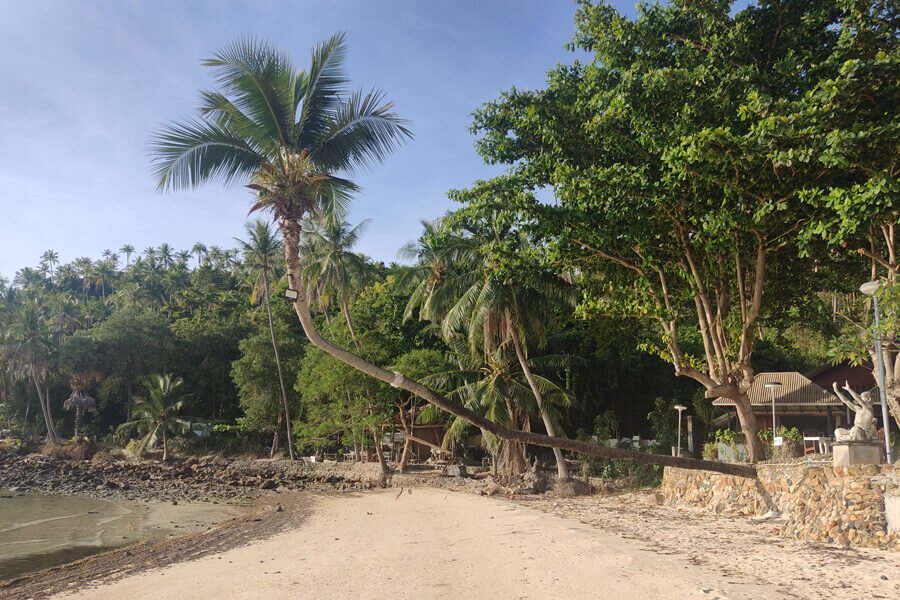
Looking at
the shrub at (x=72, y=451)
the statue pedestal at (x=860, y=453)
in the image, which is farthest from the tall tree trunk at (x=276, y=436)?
the statue pedestal at (x=860, y=453)

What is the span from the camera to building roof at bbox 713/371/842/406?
18266mm

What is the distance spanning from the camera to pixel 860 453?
320 inches

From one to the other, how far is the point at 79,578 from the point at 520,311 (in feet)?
44.2

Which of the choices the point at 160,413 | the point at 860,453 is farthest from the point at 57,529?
the point at 860,453

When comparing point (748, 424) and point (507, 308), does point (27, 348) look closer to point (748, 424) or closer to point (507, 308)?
point (507, 308)

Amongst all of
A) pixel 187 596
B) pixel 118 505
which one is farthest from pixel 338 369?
pixel 187 596

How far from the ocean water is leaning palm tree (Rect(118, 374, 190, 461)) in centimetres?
998

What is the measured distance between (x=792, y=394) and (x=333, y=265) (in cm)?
2114

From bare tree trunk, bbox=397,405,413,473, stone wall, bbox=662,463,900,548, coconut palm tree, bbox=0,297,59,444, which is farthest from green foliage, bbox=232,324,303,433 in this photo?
stone wall, bbox=662,463,900,548

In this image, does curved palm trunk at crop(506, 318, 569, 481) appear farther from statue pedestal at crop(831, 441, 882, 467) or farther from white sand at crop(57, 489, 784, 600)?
statue pedestal at crop(831, 441, 882, 467)

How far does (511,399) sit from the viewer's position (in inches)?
782

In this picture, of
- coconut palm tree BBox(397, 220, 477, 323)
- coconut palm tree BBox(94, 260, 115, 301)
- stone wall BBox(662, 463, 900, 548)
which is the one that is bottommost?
stone wall BBox(662, 463, 900, 548)

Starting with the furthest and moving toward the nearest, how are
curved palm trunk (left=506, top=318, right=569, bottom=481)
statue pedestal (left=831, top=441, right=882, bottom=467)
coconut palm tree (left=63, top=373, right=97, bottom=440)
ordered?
coconut palm tree (left=63, top=373, right=97, bottom=440)
curved palm trunk (left=506, top=318, right=569, bottom=481)
statue pedestal (left=831, top=441, right=882, bottom=467)

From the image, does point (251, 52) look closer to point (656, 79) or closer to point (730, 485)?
point (656, 79)
